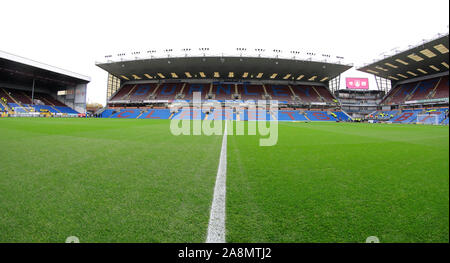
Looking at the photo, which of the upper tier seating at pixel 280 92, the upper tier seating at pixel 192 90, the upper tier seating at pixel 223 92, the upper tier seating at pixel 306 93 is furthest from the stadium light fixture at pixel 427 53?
the upper tier seating at pixel 192 90

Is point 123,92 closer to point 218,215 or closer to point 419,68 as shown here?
point 218,215

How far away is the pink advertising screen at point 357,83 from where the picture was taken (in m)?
48.8

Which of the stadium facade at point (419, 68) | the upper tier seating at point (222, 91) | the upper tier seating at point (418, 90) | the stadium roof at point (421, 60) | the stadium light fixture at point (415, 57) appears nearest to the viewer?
the stadium roof at point (421, 60)

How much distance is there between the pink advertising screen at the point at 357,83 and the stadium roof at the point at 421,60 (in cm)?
1385

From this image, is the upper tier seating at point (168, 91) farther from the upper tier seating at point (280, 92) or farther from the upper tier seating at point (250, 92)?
the upper tier seating at point (280, 92)

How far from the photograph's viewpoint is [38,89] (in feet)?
133

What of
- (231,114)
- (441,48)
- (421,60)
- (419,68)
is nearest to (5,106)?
(231,114)

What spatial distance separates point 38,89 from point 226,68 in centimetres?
4044

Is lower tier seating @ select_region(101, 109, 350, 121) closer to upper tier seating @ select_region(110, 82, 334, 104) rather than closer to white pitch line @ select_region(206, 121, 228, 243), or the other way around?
upper tier seating @ select_region(110, 82, 334, 104)

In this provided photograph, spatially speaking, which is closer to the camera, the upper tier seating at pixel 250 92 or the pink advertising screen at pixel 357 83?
the upper tier seating at pixel 250 92

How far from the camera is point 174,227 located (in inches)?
53.2

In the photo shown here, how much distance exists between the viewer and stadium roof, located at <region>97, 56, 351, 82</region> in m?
34.5
